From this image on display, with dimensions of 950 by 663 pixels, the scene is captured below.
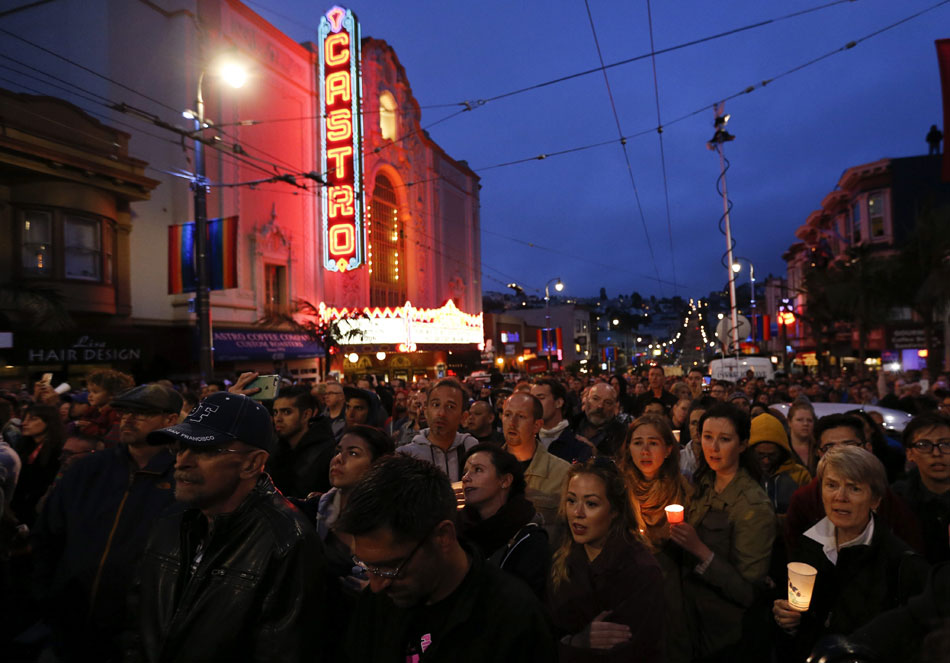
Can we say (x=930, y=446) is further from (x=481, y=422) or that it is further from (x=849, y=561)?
(x=481, y=422)

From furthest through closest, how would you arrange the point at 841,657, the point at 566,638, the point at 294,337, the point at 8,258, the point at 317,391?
the point at 294,337 → the point at 8,258 → the point at 317,391 → the point at 566,638 → the point at 841,657

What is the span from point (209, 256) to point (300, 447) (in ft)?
38.9

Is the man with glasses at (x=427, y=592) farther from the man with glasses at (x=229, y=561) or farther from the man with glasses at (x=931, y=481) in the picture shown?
the man with glasses at (x=931, y=481)

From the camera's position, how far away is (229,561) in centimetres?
211

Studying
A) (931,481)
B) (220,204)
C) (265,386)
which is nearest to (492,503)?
(265,386)

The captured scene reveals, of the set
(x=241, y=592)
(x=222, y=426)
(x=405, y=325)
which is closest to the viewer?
(x=241, y=592)

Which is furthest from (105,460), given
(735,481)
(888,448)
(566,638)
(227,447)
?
(888,448)

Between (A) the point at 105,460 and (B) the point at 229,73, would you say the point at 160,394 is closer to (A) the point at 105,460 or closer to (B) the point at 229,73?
(A) the point at 105,460

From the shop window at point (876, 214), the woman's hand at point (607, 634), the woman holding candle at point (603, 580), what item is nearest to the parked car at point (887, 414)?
the woman holding candle at point (603, 580)

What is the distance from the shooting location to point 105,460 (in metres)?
3.29

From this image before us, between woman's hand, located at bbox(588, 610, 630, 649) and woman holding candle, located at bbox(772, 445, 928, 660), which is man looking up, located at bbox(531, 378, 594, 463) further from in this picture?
woman's hand, located at bbox(588, 610, 630, 649)

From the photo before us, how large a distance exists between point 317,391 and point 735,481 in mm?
5984

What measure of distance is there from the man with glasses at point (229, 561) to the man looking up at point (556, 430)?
10.5ft

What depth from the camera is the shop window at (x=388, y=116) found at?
31.8 metres
